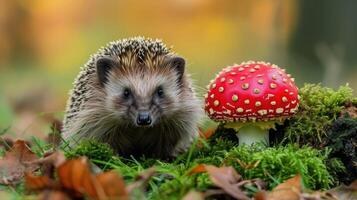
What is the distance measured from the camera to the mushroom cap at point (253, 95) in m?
4.86

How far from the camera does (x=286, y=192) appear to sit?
387 centimetres

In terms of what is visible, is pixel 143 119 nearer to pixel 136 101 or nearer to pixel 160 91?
pixel 136 101

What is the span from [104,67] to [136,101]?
0.44 meters

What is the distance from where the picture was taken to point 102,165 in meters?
4.82

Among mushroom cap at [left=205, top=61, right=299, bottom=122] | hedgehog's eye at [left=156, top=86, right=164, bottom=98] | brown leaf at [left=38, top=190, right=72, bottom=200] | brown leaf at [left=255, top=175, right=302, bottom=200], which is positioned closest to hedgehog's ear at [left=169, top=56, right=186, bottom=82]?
hedgehog's eye at [left=156, top=86, right=164, bottom=98]

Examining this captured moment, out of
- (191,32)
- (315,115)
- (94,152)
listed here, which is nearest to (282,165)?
(315,115)

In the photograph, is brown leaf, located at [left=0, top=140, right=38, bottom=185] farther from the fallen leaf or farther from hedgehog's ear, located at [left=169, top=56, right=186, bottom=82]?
hedgehog's ear, located at [left=169, top=56, right=186, bottom=82]

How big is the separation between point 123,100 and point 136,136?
1.17 ft

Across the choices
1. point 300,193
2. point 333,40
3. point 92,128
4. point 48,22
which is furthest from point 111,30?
point 300,193

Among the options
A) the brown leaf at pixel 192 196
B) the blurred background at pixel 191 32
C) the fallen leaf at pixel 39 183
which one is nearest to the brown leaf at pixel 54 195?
the fallen leaf at pixel 39 183

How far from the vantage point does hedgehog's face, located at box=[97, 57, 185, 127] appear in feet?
17.2

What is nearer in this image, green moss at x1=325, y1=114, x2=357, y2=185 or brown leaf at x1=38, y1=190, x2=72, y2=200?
brown leaf at x1=38, y1=190, x2=72, y2=200

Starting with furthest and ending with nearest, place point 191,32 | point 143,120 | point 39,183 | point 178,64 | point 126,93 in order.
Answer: point 191,32
point 178,64
point 126,93
point 143,120
point 39,183

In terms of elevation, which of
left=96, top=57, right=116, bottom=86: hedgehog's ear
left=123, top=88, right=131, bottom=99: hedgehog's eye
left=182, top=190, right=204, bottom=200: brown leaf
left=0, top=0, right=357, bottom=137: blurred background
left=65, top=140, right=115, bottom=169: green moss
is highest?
left=0, top=0, right=357, bottom=137: blurred background
